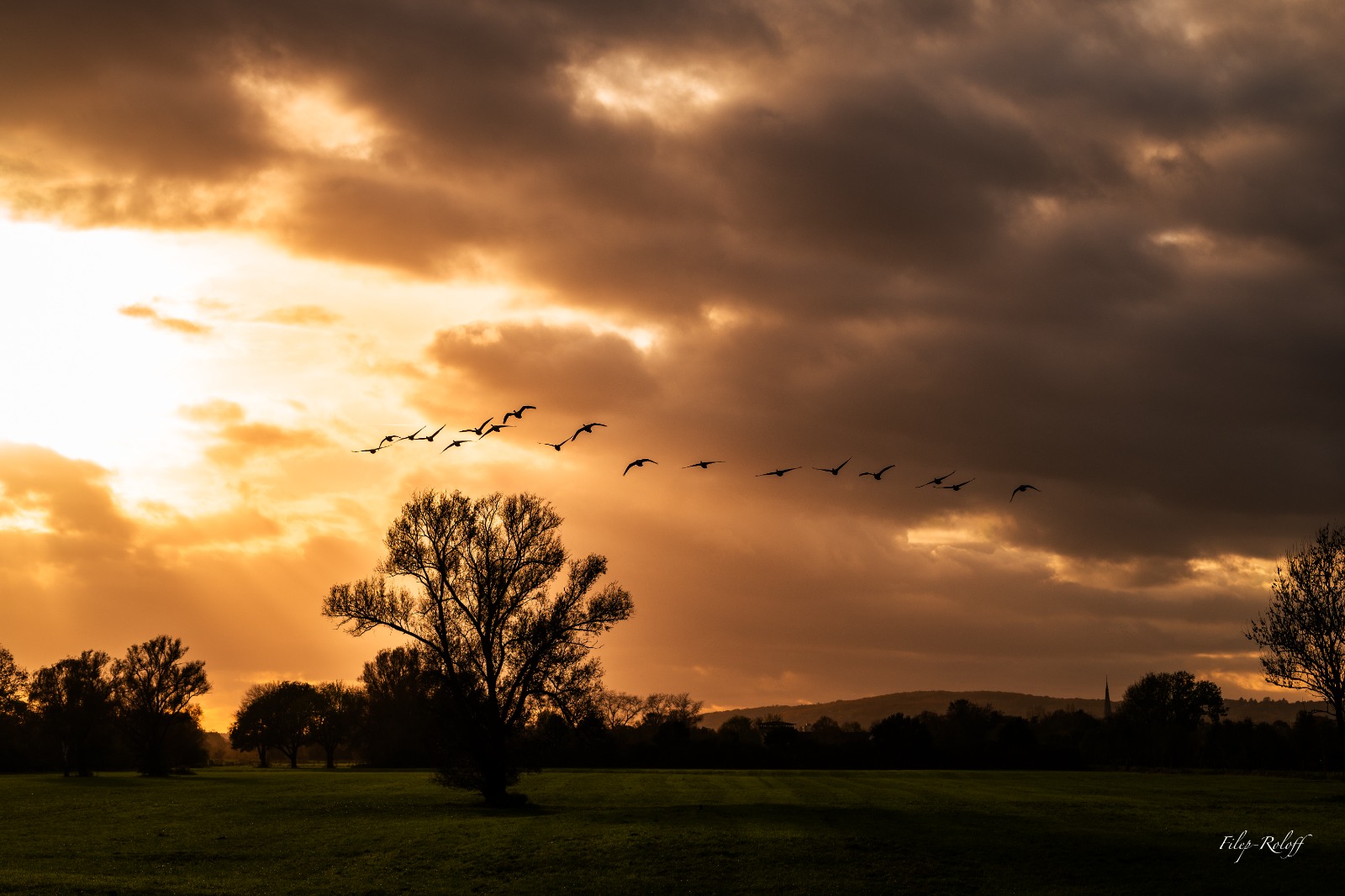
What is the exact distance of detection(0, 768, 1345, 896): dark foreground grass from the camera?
33344mm

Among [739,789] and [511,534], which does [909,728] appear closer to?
[739,789]

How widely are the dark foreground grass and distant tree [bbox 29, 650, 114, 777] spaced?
49474 mm

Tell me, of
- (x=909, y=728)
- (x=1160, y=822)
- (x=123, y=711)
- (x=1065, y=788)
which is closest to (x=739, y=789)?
(x=1065, y=788)

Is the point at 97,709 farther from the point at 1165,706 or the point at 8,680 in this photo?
the point at 1165,706

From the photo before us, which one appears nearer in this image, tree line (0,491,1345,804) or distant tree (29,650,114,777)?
tree line (0,491,1345,804)

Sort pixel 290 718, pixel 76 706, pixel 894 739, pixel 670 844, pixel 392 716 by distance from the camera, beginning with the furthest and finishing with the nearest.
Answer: pixel 290 718 → pixel 392 716 → pixel 894 739 → pixel 76 706 → pixel 670 844

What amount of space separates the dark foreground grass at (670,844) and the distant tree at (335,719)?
9384cm

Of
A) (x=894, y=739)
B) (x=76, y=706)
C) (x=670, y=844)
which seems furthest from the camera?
(x=894, y=739)

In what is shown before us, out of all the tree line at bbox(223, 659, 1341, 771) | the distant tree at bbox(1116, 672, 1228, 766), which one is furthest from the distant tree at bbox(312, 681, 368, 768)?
the distant tree at bbox(1116, 672, 1228, 766)

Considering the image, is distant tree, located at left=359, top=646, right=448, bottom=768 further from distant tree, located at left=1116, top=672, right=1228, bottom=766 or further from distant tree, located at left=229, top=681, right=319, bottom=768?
distant tree, located at left=1116, top=672, right=1228, bottom=766

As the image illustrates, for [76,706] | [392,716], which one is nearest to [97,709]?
[76,706]

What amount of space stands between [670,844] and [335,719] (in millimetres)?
134058

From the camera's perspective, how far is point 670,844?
39.7m

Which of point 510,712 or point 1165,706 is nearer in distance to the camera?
point 510,712
